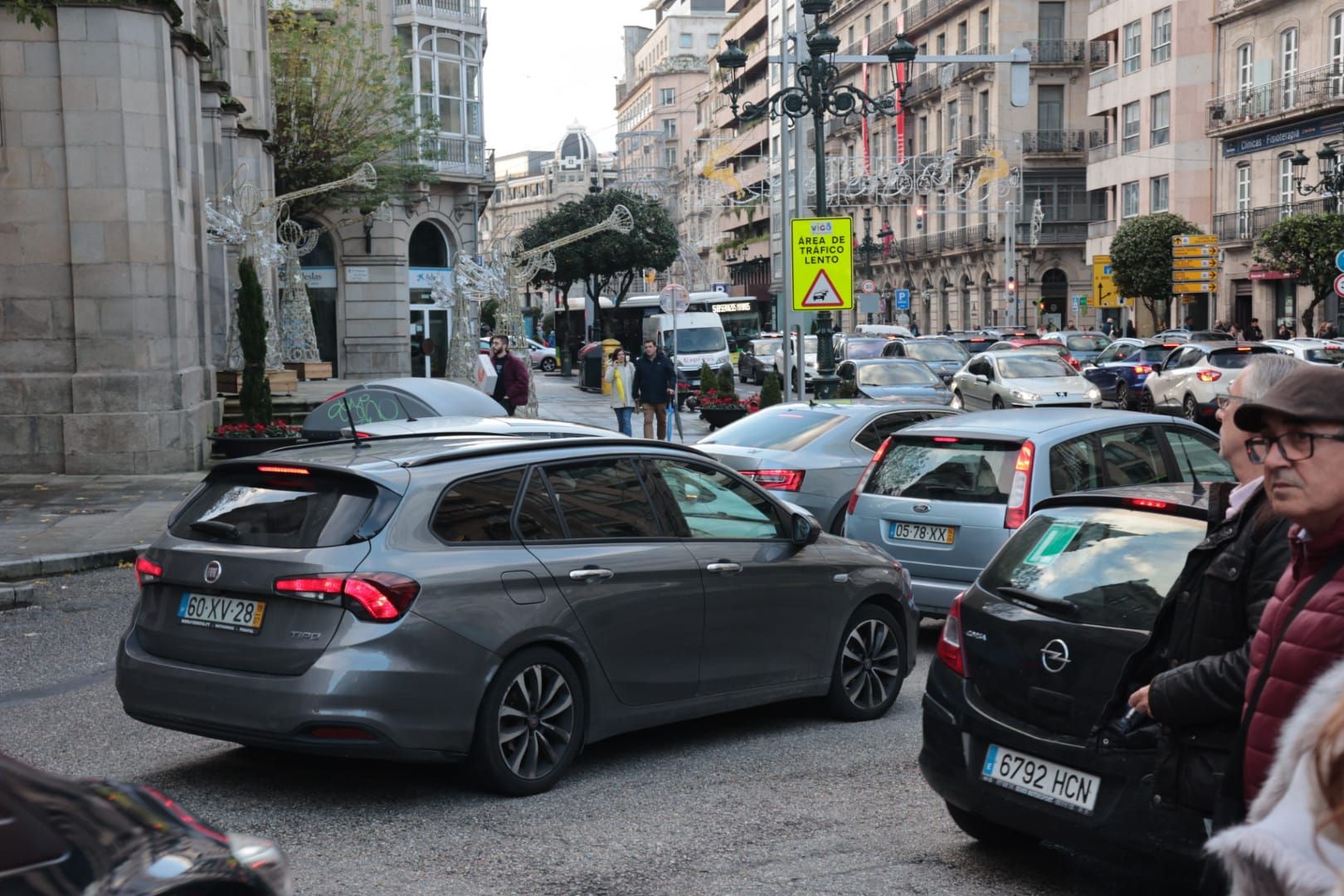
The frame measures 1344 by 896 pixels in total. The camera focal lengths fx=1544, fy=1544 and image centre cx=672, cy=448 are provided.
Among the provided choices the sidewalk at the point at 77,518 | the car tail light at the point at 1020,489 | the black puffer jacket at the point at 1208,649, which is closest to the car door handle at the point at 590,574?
the black puffer jacket at the point at 1208,649

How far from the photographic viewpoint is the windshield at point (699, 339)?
1966 inches

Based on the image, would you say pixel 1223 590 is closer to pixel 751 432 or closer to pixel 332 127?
pixel 751 432

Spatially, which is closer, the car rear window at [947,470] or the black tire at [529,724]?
the black tire at [529,724]

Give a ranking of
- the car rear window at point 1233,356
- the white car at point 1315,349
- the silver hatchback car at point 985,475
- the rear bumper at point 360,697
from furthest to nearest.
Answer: the white car at point 1315,349 < the car rear window at point 1233,356 < the silver hatchback car at point 985,475 < the rear bumper at point 360,697

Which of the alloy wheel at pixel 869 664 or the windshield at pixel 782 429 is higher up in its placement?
the windshield at pixel 782 429

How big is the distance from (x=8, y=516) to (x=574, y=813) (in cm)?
1201

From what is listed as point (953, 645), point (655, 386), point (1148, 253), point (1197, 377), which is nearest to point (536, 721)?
point (953, 645)

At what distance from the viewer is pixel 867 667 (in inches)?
314

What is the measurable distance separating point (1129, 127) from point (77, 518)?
55589 millimetres

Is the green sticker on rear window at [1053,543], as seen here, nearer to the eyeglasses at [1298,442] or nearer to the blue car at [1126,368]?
the eyeglasses at [1298,442]

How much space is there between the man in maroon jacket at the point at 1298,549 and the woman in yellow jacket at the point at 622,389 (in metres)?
22.3

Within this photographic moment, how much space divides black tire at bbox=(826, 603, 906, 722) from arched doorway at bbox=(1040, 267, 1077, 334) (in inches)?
2843

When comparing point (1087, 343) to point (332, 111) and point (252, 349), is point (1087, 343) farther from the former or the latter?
point (252, 349)

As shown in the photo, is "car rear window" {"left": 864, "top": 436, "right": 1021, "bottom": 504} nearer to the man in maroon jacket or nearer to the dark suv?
the dark suv
